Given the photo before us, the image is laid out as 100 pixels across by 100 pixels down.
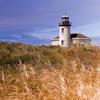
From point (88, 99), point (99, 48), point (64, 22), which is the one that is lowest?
point (88, 99)

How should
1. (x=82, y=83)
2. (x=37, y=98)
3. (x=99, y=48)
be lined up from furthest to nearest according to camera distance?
(x=99, y=48)
(x=82, y=83)
(x=37, y=98)

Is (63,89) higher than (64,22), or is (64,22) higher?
(64,22)

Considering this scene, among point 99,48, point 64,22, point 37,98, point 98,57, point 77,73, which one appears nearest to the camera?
point 37,98

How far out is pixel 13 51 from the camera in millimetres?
21109


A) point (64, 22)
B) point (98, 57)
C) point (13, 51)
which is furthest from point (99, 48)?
point (64, 22)

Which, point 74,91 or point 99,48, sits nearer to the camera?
point 74,91

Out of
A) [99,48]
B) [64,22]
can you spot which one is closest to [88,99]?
[99,48]

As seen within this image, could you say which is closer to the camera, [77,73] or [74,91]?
[74,91]

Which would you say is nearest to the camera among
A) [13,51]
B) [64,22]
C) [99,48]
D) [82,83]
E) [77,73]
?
[82,83]

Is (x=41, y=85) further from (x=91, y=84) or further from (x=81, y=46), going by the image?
(x=81, y=46)

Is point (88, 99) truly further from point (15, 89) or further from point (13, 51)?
point (13, 51)

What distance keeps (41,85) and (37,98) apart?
0.74m

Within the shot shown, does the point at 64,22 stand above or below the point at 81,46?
above

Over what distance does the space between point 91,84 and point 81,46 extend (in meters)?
4.12
